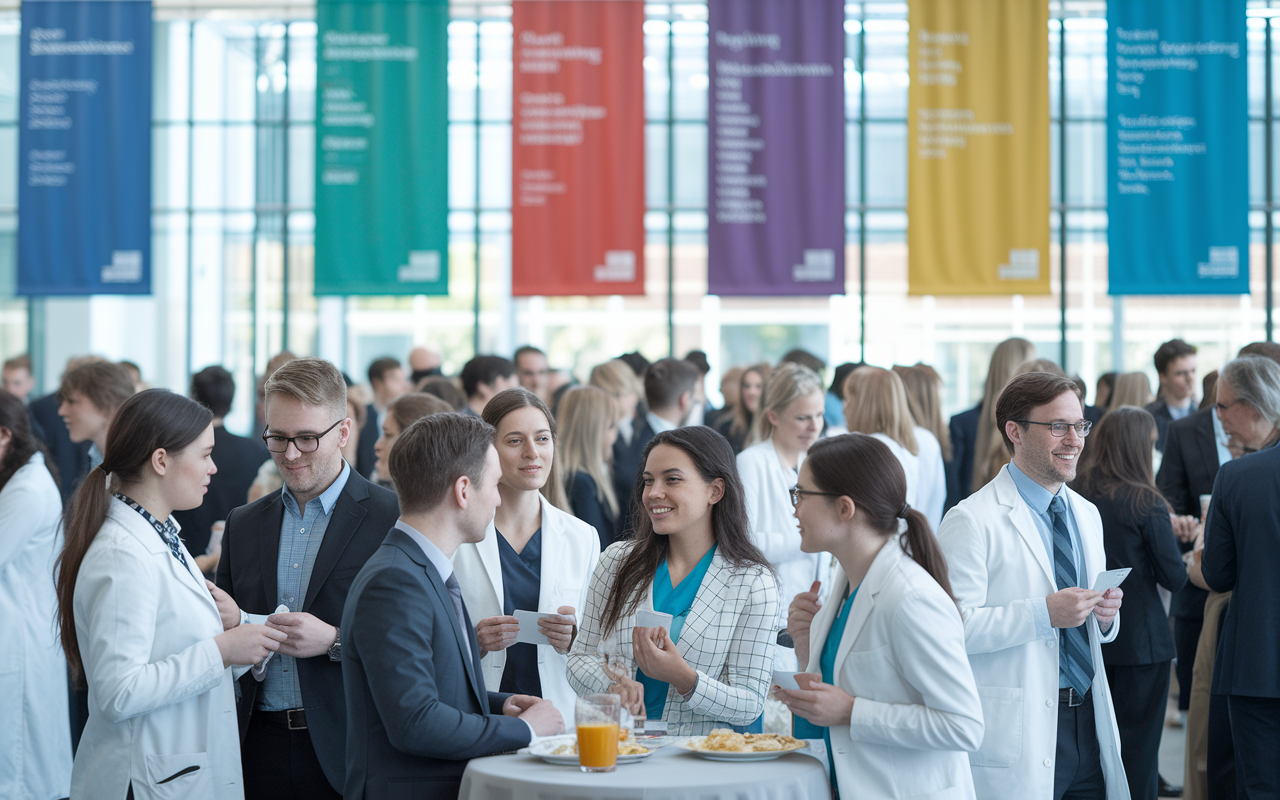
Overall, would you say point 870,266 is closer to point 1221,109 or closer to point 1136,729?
point 1221,109

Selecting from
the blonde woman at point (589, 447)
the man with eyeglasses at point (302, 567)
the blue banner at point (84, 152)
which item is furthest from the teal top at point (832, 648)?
the blue banner at point (84, 152)

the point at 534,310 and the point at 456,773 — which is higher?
the point at 534,310

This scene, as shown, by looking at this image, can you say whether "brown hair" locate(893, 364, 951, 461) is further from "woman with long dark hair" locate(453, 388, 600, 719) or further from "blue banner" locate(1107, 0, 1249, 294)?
"blue banner" locate(1107, 0, 1249, 294)

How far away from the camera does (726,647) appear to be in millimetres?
2824

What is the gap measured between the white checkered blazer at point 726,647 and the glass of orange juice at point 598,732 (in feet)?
1.55

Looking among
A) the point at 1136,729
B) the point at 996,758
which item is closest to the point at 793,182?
the point at 1136,729

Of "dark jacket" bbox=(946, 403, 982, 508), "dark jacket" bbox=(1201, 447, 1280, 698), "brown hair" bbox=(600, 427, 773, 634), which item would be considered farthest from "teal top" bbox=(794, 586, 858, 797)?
"dark jacket" bbox=(946, 403, 982, 508)

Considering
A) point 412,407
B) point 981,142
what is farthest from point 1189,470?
point 981,142

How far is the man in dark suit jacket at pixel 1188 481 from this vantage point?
15.6 ft

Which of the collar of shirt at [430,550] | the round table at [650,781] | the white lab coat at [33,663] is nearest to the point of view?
the round table at [650,781]

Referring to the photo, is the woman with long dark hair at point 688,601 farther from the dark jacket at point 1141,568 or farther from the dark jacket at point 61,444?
the dark jacket at point 61,444

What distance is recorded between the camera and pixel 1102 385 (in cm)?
763

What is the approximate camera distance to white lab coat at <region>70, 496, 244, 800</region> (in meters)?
2.49

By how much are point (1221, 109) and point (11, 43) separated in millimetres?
13836
